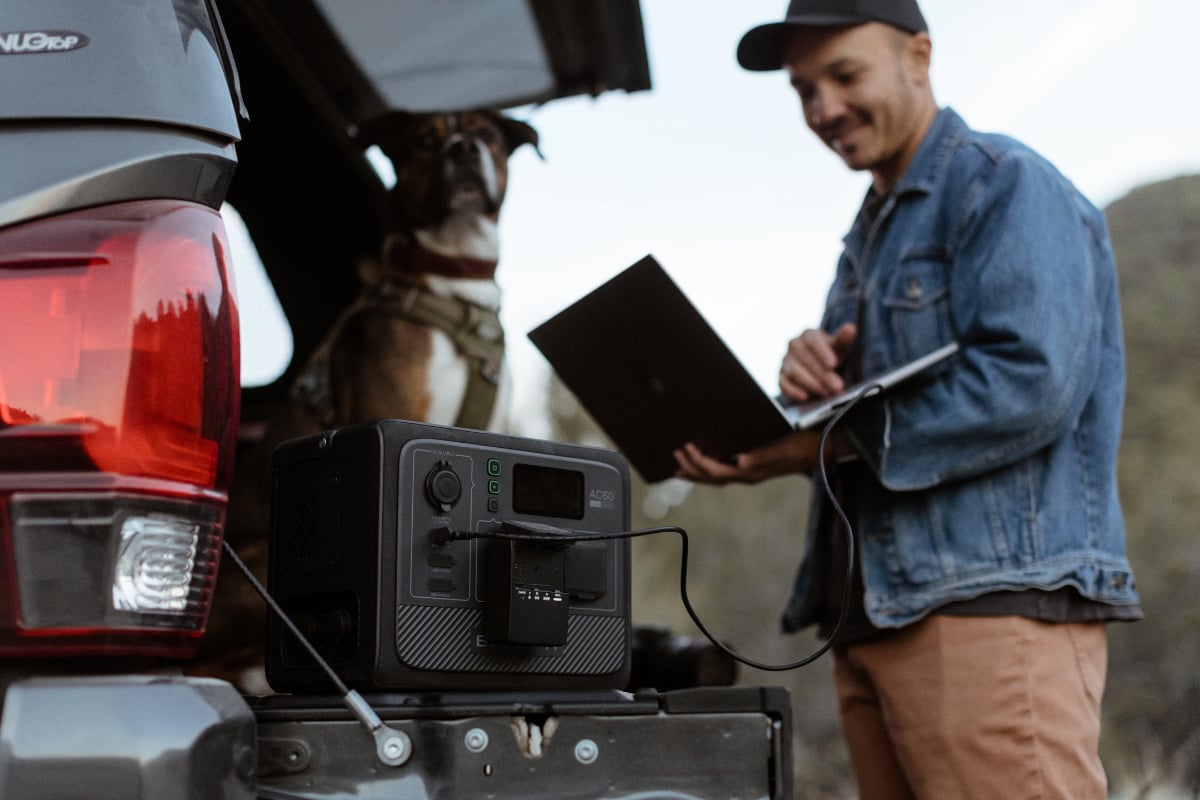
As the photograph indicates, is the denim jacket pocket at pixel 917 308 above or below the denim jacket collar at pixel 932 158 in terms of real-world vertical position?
below

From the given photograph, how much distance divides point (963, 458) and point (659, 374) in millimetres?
534

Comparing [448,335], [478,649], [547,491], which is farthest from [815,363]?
[448,335]

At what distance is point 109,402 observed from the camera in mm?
1068

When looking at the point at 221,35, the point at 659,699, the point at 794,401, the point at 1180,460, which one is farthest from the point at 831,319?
the point at 1180,460

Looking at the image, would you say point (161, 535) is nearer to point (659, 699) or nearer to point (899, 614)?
point (659, 699)

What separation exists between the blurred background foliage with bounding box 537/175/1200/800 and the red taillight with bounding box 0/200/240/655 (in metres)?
6.63

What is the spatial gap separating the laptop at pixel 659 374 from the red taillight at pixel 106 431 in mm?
928

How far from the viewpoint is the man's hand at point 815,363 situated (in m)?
2.39

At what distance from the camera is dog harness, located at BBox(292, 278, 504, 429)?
12.6 ft

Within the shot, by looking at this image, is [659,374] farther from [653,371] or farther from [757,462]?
[757,462]

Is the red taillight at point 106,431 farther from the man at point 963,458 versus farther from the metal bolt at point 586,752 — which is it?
the man at point 963,458

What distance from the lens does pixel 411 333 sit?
3963 millimetres

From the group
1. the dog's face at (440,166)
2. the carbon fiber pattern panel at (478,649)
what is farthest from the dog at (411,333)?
the carbon fiber pattern panel at (478,649)

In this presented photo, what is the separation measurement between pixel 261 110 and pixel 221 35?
232cm
